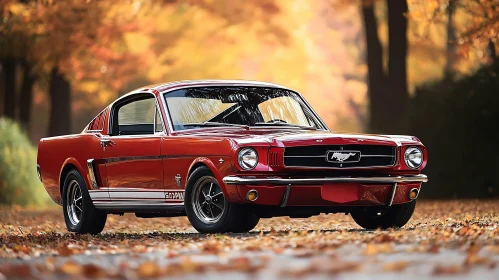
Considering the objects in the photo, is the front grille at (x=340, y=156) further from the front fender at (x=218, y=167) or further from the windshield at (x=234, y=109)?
the windshield at (x=234, y=109)

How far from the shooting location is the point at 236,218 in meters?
11.4

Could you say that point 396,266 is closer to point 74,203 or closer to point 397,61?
point 74,203

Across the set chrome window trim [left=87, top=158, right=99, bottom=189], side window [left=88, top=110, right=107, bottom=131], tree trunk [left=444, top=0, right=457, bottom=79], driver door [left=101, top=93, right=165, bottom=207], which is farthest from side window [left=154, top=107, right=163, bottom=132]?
tree trunk [left=444, top=0, right=457, bottom=79]

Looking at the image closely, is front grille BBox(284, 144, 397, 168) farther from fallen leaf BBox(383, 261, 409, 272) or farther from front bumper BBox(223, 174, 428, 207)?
fallen leaf BBox(383, 261, 409, 272)

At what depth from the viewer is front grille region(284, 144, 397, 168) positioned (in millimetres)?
11344

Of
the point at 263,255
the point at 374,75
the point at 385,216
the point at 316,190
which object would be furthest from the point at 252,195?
the point at 374,75

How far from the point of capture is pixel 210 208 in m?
11.7

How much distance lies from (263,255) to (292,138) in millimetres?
2541

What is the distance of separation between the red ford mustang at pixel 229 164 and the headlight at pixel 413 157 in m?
0.01

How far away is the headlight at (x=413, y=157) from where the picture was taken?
1205cm

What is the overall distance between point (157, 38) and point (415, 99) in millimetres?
17060

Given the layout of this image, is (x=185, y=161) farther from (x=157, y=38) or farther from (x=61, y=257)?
(x=157, y=38)

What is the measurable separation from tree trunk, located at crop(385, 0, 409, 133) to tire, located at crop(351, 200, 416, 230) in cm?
1193

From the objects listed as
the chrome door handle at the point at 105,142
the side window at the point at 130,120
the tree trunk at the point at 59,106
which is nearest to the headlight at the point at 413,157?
the side window at the point at 130,120
